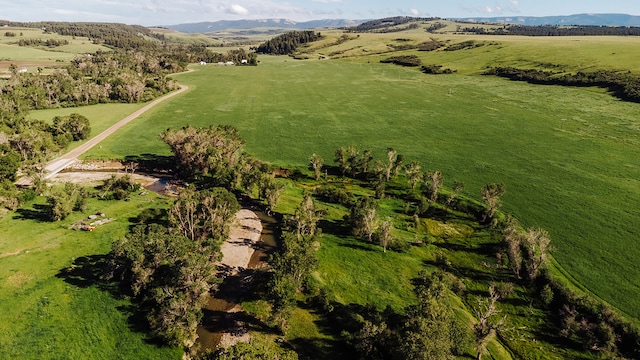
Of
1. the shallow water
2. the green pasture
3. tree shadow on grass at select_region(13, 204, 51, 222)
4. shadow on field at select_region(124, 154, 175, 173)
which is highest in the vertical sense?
the green pasture

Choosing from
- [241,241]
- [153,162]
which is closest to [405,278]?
[241,241]

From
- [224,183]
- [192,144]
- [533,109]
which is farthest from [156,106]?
[533,109]

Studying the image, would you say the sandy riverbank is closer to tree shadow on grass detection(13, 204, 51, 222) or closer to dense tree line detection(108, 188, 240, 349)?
dense tree line detection(108, 188, 240, 349)

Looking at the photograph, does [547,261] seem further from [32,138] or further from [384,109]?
[32,138]

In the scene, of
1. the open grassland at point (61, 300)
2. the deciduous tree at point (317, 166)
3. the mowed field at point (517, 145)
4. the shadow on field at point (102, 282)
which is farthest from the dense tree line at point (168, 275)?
the mowed field at point (517, 145)

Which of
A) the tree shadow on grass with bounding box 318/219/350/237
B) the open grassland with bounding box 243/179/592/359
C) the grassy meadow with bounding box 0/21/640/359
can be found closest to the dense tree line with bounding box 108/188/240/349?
the grassy meadow with bounding box 0/21/640/359

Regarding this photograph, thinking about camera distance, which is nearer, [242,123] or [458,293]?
[458,293]
